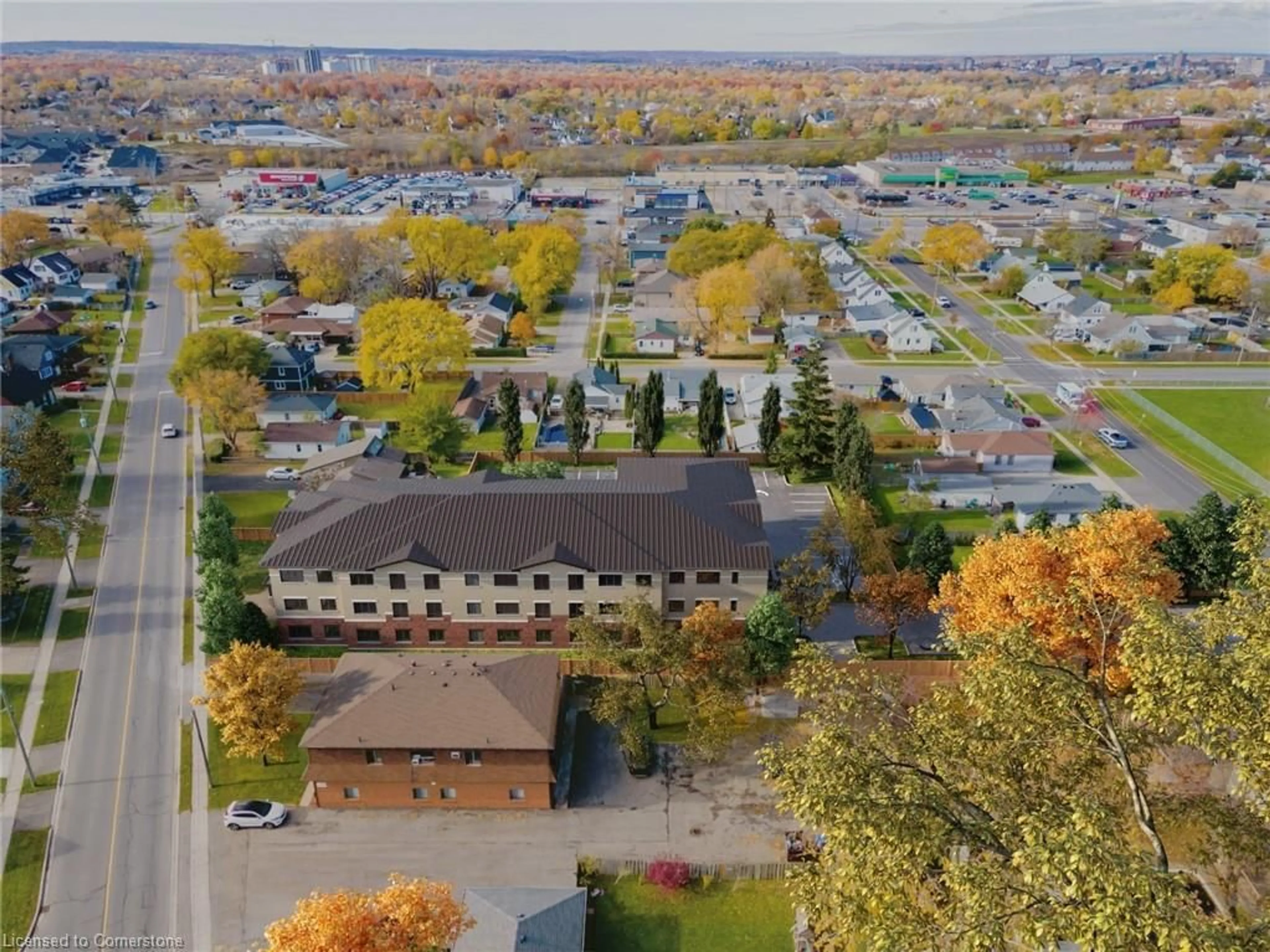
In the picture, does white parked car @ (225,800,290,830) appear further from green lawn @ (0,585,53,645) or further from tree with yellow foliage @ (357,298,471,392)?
tree with yellow foliage @ (357,298,471,392)

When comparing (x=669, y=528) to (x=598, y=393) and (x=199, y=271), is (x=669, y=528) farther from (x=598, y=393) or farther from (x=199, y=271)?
(x=199, y=271)

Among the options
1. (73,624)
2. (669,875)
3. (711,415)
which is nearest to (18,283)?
(73,624)

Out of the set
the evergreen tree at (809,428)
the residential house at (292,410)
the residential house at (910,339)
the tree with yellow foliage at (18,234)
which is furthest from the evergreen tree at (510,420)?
the tree with yellow foliage at (18,234)

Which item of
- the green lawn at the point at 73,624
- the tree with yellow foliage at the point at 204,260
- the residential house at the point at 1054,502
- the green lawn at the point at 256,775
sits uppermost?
the tree with yellow foliage at the point at 204,260

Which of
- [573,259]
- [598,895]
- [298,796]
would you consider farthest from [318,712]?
[573,259]

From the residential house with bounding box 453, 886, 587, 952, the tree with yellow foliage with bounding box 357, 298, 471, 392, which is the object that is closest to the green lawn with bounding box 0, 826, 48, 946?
the residential house with bounding box 453, 886, 587, 952

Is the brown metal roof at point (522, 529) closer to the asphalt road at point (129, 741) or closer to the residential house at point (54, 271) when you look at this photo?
the asphalt road at point (129, 741)

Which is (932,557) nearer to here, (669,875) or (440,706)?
(669,875)
